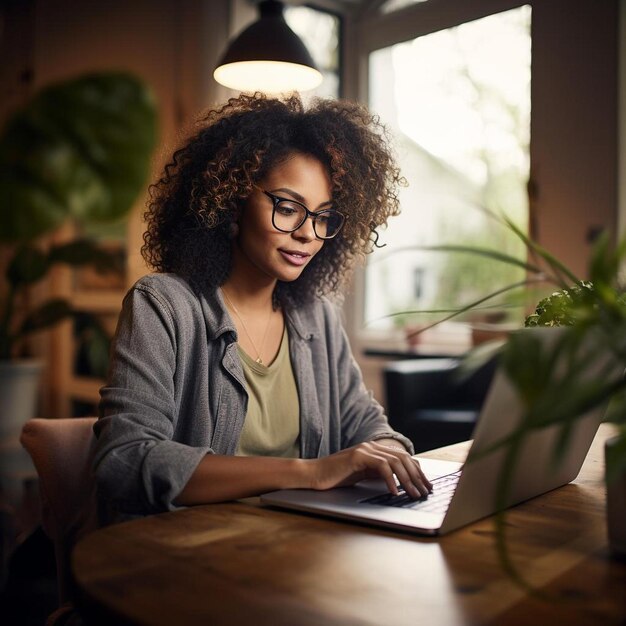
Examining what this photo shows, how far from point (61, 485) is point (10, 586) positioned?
12.9 inches

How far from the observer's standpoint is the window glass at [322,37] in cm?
462

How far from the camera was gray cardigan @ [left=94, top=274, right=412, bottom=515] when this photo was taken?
1.10 meters

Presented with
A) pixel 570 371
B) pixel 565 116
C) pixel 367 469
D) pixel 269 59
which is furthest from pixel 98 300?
pixel 570 371

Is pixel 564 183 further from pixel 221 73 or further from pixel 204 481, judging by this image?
pixel 204 481

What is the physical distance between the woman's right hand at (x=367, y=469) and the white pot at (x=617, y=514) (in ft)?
0.99

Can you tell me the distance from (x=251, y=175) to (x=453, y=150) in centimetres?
323

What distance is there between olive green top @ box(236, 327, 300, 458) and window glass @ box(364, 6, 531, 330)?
2854 millimetres

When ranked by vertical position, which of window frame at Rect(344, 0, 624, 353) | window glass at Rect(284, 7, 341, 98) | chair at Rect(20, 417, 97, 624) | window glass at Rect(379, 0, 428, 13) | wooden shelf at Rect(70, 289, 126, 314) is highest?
window glass at Rect(379, 0, 428, 13)

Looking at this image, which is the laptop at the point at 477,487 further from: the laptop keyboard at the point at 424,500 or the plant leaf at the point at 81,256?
the plant leaf at the point at 81,256

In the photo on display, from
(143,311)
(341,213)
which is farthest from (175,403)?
(341,213)

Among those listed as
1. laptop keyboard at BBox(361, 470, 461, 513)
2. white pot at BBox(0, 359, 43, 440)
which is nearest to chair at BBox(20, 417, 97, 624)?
laptop keyboard at BBox(361, 470, 461, 513)

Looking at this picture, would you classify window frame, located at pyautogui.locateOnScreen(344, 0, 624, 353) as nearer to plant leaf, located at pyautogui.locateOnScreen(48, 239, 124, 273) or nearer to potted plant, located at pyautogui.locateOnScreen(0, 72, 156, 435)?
plant leaf, located at pyautogui.locateOnScreen(48, 239, 124, 273)

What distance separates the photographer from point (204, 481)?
109cm

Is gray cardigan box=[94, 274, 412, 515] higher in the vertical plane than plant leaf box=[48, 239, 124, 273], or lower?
lower
